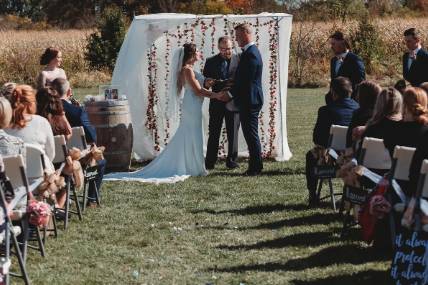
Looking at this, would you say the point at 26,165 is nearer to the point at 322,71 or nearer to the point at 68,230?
the point at 68,230

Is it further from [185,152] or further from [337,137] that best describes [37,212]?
[185,152]

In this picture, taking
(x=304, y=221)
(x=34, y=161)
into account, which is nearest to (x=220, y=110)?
(x=304, y=221)

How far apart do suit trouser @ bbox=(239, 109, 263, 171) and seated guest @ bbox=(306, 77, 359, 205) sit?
7.51 feet

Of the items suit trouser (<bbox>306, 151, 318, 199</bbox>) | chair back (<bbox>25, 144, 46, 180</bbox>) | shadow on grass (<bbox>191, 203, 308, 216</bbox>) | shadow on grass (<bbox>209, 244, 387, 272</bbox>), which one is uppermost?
chair back (<bbox>25, 144, 46, 180</bbox>)

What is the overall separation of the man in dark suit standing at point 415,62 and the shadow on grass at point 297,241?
4.43 meters

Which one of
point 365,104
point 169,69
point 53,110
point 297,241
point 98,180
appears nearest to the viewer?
point 297,241

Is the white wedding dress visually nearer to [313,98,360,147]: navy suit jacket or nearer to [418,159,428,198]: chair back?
[313,98,360,147]: navy suit jacket

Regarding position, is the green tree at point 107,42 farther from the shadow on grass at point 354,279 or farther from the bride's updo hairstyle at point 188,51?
the shadow on grass at point 354,279

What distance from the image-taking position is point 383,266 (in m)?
6.59

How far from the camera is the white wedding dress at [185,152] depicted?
11375mm

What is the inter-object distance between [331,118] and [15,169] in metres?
3.98

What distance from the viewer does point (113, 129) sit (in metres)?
11.5

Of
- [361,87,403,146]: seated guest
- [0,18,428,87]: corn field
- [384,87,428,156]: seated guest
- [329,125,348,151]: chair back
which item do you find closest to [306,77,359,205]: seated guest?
[329,125,348,151]: chair back

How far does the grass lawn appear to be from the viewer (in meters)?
6.44
